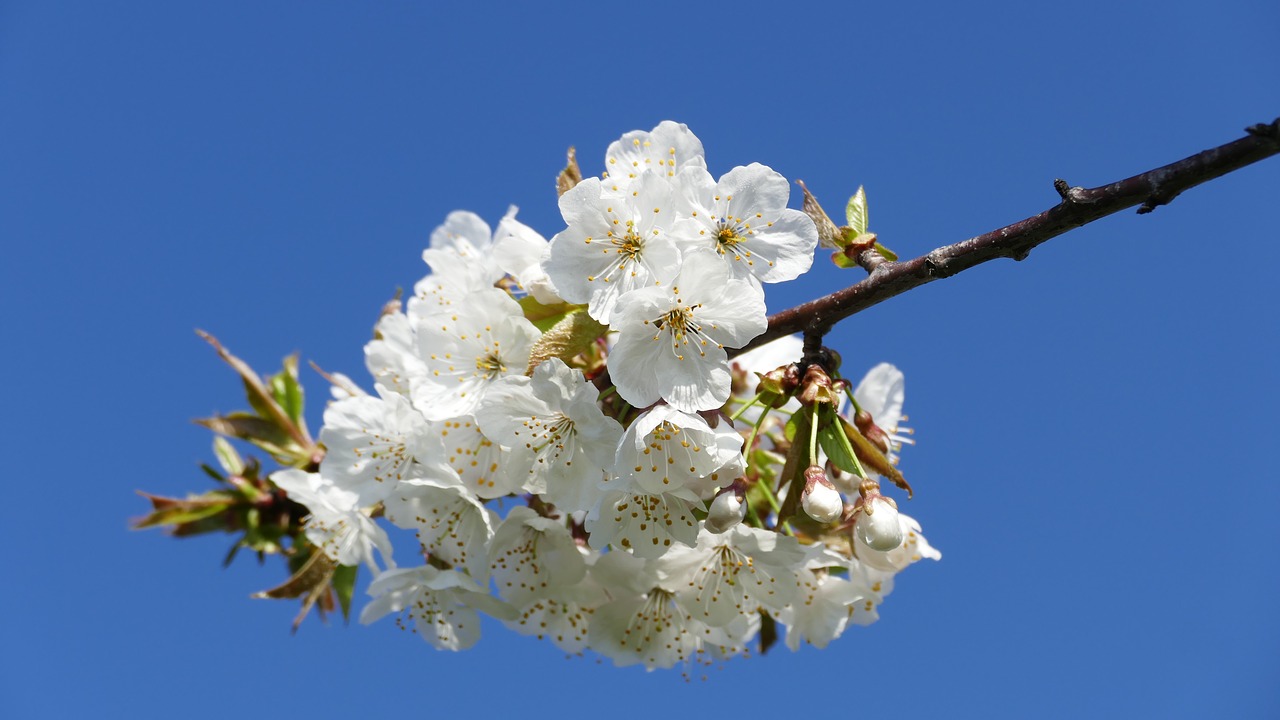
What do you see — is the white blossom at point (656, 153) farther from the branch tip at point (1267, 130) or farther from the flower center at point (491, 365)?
the branch tip at point (1267, 130)

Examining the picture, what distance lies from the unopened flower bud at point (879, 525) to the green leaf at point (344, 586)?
94.9 inches

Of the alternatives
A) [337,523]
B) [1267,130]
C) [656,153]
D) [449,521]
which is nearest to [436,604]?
[449,521]

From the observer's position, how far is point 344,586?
395 centimetres

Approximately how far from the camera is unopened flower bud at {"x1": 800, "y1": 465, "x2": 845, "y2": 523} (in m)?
2.50

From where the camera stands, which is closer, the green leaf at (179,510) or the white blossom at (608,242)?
the white blossom at (608,242)

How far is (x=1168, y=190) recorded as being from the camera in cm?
185

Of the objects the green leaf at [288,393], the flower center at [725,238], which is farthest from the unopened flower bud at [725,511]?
the green leaf at [288,393]

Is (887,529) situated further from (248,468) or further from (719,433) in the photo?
(248,468)

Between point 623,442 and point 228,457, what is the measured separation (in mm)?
2729

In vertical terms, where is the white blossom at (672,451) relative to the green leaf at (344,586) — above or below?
below

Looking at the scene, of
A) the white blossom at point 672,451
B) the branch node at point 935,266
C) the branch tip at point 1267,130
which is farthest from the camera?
the white blossom at point 672,451

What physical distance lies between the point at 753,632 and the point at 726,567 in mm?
473

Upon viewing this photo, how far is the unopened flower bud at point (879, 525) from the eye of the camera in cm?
260

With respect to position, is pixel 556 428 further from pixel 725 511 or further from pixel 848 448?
pixel 848 448
